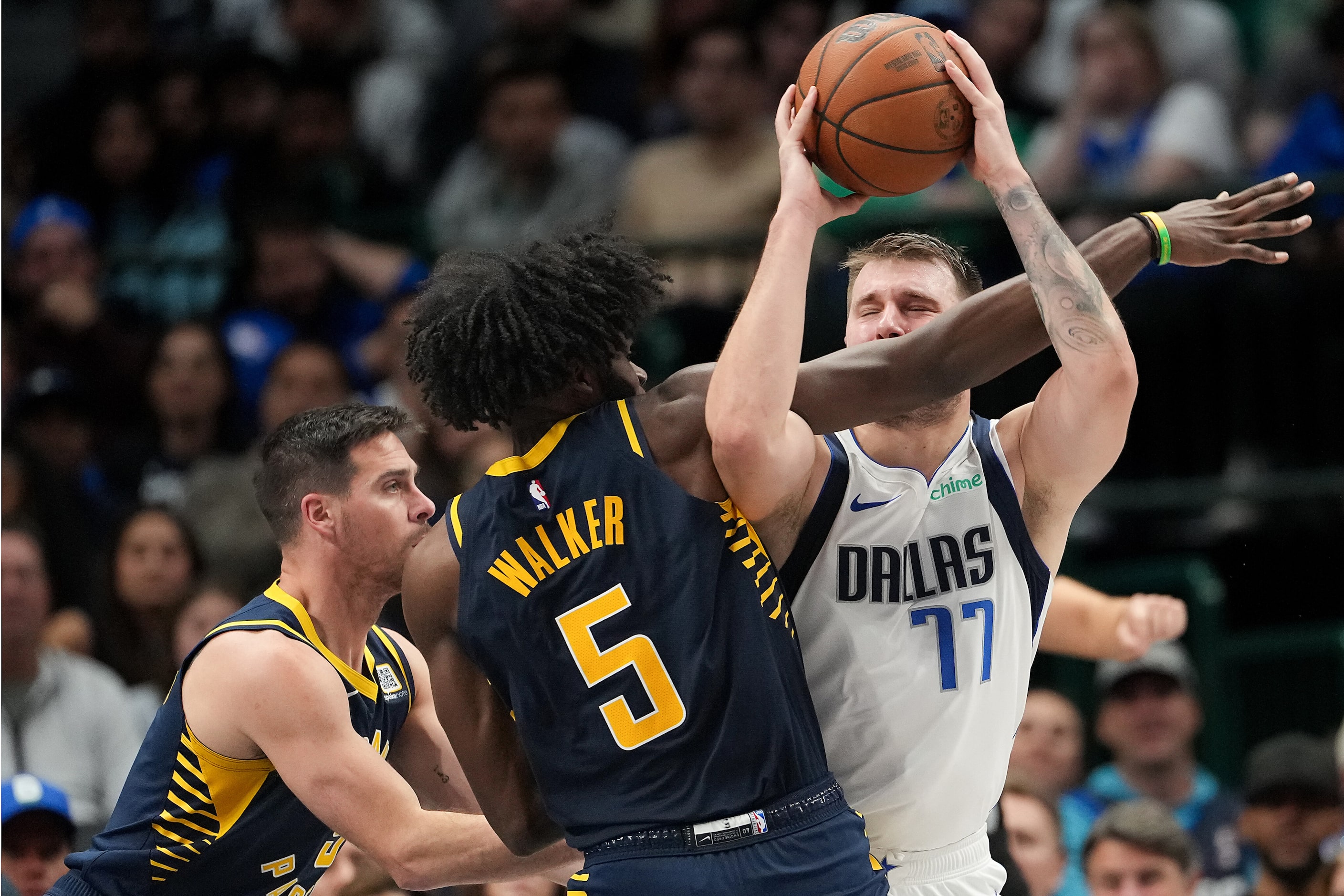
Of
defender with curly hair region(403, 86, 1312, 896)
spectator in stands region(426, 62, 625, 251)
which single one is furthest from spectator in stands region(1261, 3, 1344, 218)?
defender with curly hair region(403, 86, 1312, 896)

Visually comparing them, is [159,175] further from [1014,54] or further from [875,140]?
[875,140]

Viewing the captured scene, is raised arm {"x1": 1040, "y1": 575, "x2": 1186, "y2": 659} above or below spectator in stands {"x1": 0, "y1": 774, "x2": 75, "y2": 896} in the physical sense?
below

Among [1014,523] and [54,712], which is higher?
[54,712]

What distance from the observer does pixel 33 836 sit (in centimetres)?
568

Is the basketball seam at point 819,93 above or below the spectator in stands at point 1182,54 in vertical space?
below

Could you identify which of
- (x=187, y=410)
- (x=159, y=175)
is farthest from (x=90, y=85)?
(x=187, y=410)

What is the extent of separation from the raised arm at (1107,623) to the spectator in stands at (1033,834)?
139cm

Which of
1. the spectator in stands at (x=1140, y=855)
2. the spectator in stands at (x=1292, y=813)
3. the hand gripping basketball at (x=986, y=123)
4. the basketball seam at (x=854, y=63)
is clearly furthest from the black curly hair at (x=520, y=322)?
the spectator in stands at (x=1292, y=813)

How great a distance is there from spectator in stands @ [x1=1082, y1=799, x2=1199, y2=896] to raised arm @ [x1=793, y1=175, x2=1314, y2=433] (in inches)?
125

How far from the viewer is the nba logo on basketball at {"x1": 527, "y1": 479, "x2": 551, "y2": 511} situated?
11.7 feet

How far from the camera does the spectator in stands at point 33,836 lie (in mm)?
5672

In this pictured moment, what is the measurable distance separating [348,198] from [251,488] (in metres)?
2.72

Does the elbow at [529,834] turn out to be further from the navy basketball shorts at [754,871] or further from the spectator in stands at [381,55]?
the spectator in stands at [381,55]

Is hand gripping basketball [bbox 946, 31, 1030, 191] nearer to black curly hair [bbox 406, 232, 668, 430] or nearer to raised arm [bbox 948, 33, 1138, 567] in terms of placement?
raised arm [bbox 948, 33, 1138, 567]
